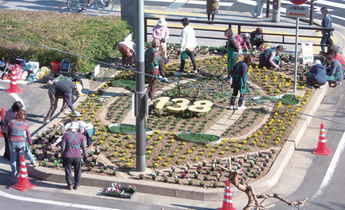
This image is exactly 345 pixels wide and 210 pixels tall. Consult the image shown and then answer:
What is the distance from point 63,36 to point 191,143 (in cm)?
736

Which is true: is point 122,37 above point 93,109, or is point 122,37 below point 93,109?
above

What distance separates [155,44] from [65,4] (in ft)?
42.2

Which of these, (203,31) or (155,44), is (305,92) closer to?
(155,44)

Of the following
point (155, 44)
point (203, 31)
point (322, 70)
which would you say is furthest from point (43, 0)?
point (322, 70)

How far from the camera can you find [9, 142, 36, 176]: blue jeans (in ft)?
39.2

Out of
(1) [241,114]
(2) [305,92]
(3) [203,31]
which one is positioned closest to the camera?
(1) [241,114]

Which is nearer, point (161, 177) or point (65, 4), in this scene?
point (161, 177)

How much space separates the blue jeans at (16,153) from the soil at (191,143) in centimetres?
36

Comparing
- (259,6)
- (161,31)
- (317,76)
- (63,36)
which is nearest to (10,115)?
(63,36)

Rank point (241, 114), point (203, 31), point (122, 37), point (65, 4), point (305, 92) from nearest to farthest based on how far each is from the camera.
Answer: point (241, 114) → point (305, 92) → point (122, 37) → point (203, 31) → point (65, 4)

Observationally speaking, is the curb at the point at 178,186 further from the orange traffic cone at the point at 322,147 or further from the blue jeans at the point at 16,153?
the orange traffic cone at the point at 322,147

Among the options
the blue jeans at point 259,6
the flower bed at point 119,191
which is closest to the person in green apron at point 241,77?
the flower bed at point 119,191

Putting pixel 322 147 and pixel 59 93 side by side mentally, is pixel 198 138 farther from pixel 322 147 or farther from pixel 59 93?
pixel 59 93

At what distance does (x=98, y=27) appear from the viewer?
64.4 ft
